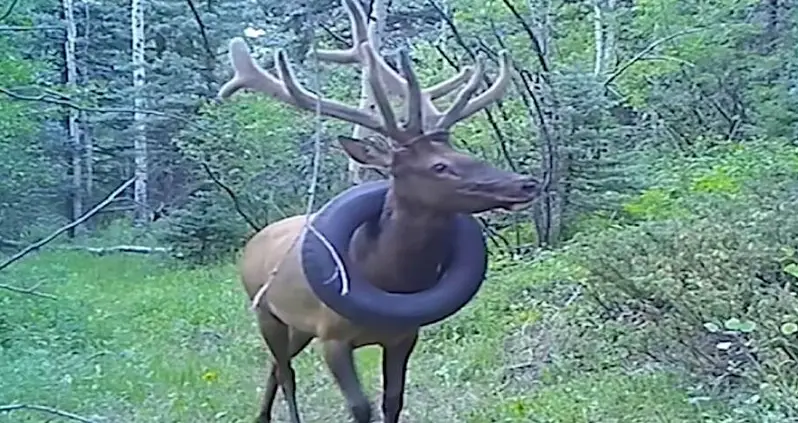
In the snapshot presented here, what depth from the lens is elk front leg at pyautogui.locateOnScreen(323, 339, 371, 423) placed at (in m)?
7.28

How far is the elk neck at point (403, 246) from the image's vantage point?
7016 millimetres

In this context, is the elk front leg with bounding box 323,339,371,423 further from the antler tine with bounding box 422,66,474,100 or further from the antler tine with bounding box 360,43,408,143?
the antler tine with bounding box 422,66,474,100

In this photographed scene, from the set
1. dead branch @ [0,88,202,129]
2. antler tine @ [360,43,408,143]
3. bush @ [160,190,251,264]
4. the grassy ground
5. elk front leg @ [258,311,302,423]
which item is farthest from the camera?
bush @ [160,190,251,264]

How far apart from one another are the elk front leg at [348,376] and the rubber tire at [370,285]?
0.97ft

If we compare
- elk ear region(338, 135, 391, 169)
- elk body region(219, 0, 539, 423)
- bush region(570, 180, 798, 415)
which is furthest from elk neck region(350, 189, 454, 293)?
bush region(570, 180, 798, 415)

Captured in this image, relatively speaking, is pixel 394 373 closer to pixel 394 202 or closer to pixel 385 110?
pixel 394 202

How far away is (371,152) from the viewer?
7.10 metres

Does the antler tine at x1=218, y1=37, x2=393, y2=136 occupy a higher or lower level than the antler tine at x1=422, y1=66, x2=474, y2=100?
higher

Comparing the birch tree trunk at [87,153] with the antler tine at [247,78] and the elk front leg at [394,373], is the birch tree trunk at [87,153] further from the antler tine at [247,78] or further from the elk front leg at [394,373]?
the elk front leg at [394,373]

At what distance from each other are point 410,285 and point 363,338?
375mm

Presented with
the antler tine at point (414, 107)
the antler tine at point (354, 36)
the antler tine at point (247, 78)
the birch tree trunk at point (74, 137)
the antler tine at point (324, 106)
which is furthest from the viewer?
the birch tree trunk at point (74, 137)

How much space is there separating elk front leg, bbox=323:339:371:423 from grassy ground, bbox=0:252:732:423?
1129 mm

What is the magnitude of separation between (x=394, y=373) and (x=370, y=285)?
64cm

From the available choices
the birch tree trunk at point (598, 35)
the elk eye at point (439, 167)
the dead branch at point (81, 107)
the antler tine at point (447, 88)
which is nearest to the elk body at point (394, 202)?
the elk eye at point (439, 167)
